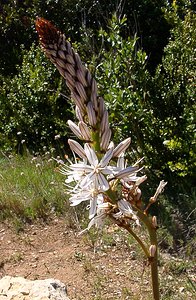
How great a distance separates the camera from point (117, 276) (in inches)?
161

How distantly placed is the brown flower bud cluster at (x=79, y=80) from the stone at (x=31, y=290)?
169 centimetres

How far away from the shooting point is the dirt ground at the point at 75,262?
395cm

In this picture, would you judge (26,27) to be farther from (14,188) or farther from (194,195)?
(194,195)

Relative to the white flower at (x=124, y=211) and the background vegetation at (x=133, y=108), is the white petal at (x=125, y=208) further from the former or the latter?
the background vegetation at (x=133, y=108)

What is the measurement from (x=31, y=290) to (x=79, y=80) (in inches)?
74.8

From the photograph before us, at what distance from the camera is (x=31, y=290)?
3.21 m

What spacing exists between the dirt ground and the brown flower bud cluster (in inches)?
93.1

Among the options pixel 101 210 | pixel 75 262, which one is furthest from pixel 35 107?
pixel 101 210

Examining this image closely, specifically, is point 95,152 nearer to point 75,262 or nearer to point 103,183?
point 103,183

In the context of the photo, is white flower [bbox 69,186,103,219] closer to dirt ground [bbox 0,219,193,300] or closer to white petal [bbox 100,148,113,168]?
white petal [bbox 100,148,113,168]

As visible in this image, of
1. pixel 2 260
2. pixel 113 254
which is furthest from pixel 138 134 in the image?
pixel 2 260

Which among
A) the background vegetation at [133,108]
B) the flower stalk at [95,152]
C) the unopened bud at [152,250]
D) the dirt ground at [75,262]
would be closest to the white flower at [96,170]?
the flower stalk at [95,152]

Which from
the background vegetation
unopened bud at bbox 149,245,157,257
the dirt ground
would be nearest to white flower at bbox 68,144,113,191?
unopened bud at bbox 149,245,157,257

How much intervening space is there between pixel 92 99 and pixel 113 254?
288 centimetres
